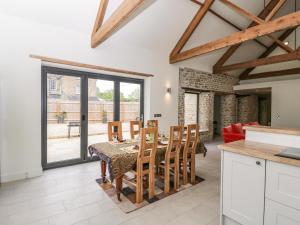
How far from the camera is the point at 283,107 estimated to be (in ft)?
23.5

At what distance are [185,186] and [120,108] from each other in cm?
278

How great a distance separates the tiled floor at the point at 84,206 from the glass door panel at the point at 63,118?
0.93 metres

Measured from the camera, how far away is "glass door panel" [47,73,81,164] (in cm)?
391

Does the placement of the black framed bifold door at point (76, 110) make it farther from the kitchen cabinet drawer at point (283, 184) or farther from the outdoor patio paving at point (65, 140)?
the kitchen cabinet drawer at point (283, 184)

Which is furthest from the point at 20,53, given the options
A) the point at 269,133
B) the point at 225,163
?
the point at 269,133

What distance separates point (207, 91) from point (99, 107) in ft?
15.5

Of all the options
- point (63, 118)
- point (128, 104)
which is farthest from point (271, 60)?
point (63, 118)

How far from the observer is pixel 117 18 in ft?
9.37

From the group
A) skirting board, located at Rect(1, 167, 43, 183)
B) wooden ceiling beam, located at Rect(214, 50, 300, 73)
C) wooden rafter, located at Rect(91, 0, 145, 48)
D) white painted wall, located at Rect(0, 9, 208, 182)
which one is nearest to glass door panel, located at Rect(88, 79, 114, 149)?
white painted wall, located at Rect(0, 9, 208, 182)

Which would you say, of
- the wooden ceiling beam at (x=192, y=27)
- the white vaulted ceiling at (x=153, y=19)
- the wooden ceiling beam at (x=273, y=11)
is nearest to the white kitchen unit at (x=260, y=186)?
the wooden ceiling beam at (x=273, y=11)

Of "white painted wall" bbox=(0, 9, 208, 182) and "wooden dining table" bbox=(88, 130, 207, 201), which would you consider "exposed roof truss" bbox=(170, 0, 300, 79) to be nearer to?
"white painted wall" bbox=(0, 9, 208, 182)

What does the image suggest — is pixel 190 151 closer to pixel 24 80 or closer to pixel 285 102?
pixel 24 80

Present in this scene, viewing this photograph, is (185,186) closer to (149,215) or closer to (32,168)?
(149,215)

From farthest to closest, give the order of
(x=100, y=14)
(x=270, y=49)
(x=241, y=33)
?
(x=270, y=49), (x=241, y=33), (x=100, y=14)
